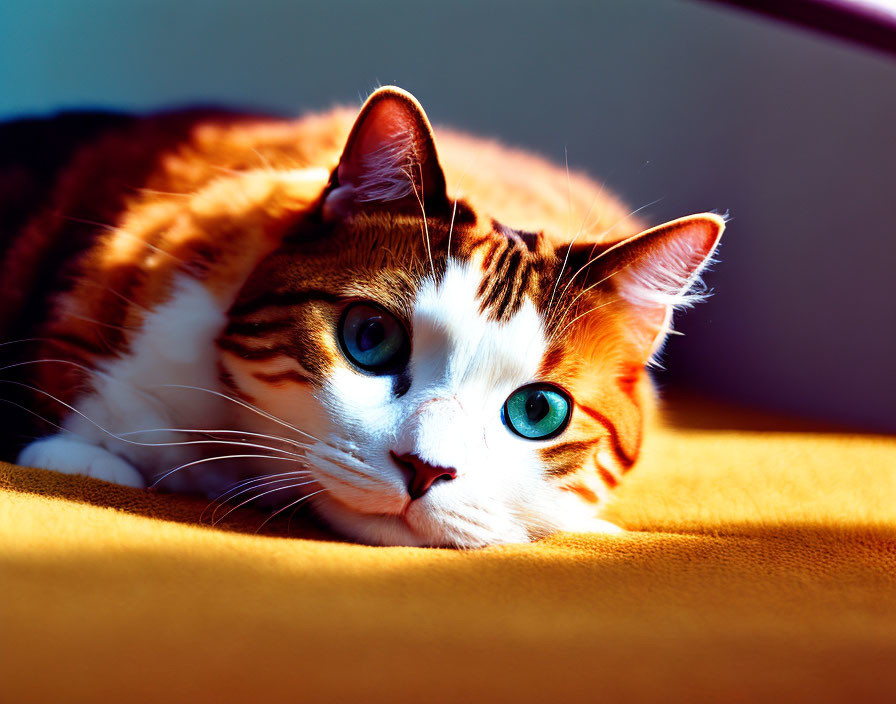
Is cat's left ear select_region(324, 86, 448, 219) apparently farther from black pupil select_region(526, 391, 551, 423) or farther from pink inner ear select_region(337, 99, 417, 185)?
black pupil select_region(526, 391, 551, 423)

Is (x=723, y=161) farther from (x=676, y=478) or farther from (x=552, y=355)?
(x=552, y=355)

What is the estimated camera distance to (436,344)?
925 mm

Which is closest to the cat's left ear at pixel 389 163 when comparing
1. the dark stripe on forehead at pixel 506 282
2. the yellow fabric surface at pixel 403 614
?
the dark stripe on forehead at pixel 506 282

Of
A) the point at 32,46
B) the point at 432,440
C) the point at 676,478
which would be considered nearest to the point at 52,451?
the point at 432,440

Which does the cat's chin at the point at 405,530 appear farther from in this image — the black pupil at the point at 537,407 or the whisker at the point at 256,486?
the black pupil at the point at 537,407

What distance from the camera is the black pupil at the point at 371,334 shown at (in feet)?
3.12

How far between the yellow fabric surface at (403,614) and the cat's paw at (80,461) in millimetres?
61

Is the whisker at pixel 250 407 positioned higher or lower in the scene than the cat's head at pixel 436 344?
lower

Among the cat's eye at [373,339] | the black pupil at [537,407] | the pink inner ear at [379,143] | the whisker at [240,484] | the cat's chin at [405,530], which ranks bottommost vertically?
the whisker at [240,484]

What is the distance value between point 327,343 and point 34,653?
1.44 ft

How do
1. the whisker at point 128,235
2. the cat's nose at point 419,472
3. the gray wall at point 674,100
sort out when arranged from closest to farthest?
the cat's nose at point 419,472
the whisker at point 128,235
the gray wall at point 674,100

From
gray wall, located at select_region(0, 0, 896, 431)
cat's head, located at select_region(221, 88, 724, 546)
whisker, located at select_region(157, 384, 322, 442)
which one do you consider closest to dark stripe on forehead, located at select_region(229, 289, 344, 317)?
cat's head, located at select_region(221, 88, 724, 546)

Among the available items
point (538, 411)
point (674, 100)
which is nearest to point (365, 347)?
point (538, 411)

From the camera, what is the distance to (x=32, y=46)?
6.76 feet
